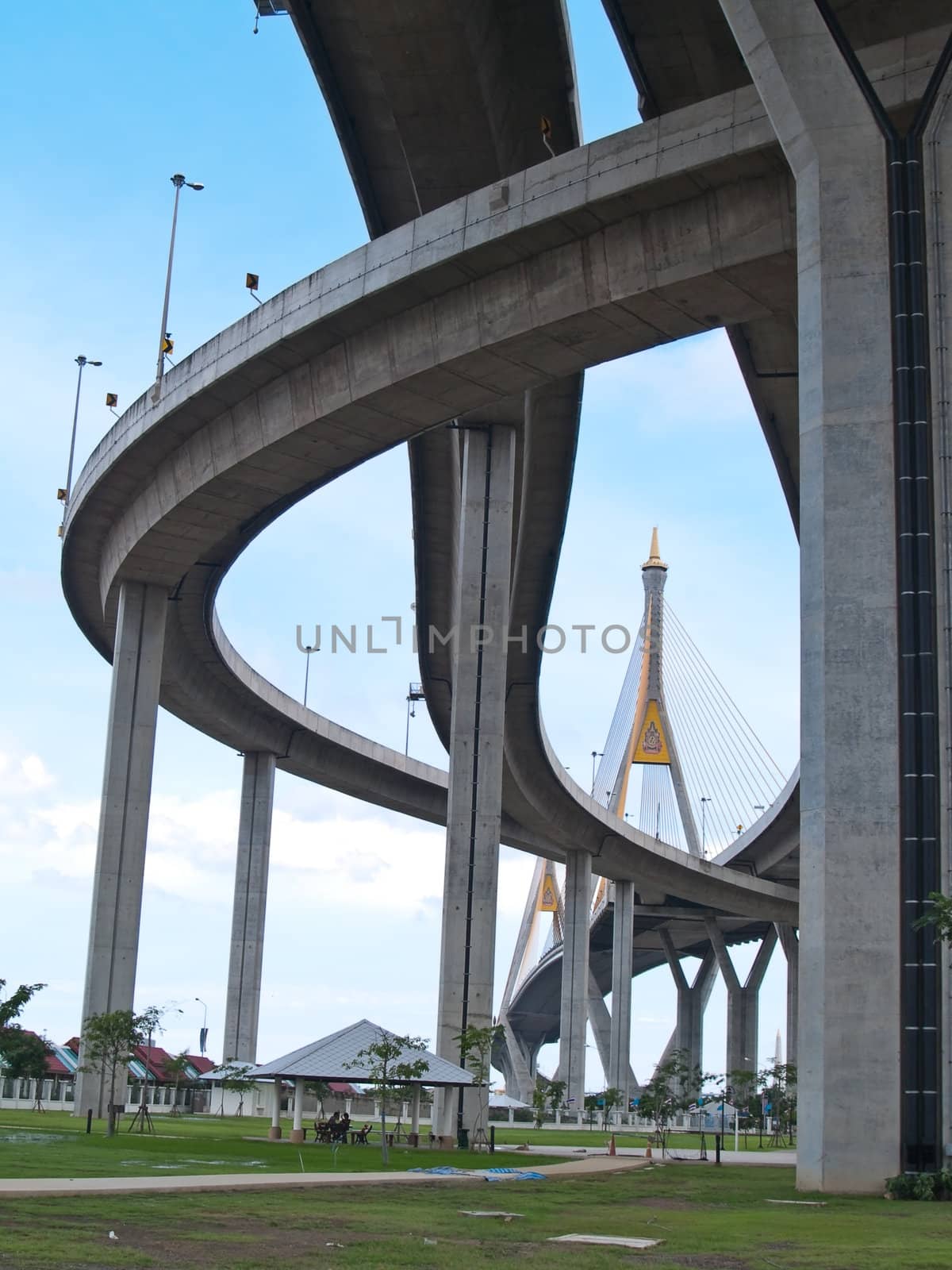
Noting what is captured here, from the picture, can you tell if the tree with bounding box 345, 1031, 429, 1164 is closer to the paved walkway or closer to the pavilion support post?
the pavilion support post

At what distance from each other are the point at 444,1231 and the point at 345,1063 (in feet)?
71.2

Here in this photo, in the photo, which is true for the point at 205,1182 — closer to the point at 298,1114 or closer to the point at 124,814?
the point at 298,1114

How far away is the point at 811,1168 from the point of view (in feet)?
65.8

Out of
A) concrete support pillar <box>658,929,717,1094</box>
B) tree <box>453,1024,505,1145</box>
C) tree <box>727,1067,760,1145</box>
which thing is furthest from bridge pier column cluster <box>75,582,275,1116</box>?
concrete support pillar <box>658,929,717,1094</box>

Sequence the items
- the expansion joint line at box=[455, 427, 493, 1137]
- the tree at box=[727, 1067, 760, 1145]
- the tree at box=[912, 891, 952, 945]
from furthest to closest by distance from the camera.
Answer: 1. the tree at box=[727, 1067, 760, 1145]
2. the expansion joint line at box=[455, 427, 493, 1137]
3. the tree at box=[912, 891, 952, 945]

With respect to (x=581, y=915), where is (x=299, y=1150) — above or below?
below

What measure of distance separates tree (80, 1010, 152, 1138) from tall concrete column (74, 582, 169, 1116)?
1.94m

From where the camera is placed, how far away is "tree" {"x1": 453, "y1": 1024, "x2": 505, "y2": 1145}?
37938mm

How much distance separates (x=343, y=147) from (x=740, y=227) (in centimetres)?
1298

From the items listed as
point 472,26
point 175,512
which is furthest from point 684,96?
point 175,512

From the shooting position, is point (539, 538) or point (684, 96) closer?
point (684, 96)

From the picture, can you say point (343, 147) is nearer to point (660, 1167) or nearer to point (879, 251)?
point (879, 251)

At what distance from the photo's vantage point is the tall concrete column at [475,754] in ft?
131

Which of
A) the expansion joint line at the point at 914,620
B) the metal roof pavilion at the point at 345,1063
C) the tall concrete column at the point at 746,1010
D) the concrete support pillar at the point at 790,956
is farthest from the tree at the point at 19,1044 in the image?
the tall concrete column at the point at 746,1010
